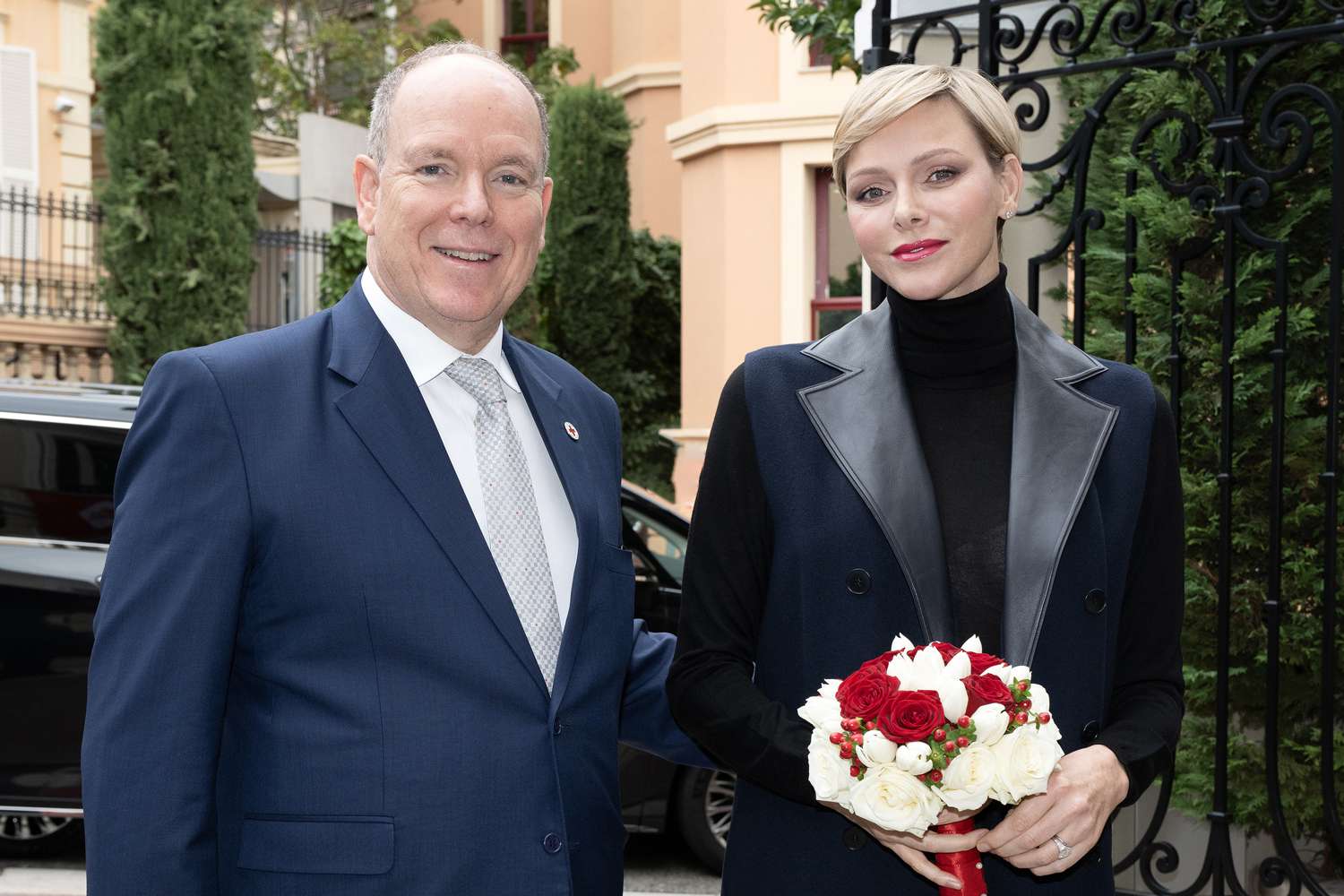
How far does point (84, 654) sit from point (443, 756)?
4.17 m

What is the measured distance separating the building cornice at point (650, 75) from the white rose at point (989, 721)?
20.4 meters

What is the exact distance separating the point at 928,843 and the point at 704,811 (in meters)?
A: 4.47

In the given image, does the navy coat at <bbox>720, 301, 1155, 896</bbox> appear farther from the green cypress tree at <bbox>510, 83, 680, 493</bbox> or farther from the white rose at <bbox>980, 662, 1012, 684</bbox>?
the green cypress tree at <bbox>510, 83, 680, 493</bbox>

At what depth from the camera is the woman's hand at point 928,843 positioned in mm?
2209

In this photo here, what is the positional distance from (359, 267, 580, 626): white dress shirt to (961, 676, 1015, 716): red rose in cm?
79

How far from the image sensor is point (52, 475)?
599 cm

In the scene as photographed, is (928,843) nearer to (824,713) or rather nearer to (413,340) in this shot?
(824,713)

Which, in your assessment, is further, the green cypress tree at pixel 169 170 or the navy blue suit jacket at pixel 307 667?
the green cypress tree at pixel 169 170

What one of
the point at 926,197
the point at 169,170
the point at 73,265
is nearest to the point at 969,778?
the point at 926,197

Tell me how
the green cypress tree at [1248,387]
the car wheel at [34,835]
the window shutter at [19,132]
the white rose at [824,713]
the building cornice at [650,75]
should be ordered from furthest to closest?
the building cornice at [650,75] → the window shutter at [19,132] → the car wheel at [34,835] → the green cypress tree at [1248,387] → the white rose at [824,713]

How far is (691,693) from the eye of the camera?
250 cm

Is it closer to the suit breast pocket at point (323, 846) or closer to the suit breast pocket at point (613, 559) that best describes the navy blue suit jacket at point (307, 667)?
the suit breast pocket at point (323, 846)

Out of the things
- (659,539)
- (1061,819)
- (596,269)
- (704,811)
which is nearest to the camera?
(1061,819)

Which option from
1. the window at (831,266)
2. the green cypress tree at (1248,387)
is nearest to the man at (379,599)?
the green cypress tree at (1248,387)
